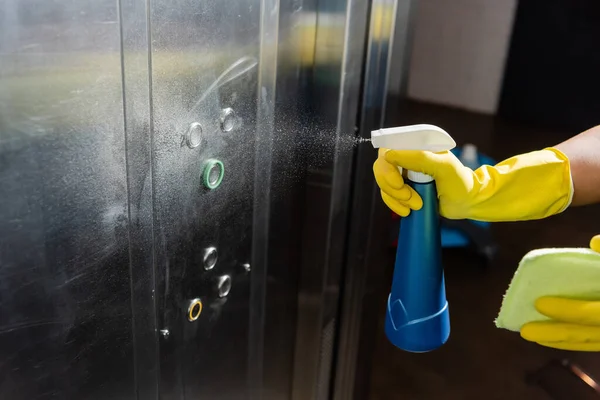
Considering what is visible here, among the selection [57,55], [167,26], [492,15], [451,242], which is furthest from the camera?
[492,15]

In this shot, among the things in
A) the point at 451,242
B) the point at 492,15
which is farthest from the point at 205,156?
the point at 492,15

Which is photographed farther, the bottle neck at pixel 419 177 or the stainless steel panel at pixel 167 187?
the bottle neck at pixel 419 177

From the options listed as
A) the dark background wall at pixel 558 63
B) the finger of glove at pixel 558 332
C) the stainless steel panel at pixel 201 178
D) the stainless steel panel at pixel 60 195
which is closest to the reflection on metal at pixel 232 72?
the stainless steel panel at pixel 201 178

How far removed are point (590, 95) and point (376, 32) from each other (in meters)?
1.57

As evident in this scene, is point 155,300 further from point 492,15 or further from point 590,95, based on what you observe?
point 492,15

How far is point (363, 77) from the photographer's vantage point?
3.59 ft

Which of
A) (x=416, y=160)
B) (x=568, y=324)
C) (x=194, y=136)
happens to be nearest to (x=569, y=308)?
(x=568, y=324)

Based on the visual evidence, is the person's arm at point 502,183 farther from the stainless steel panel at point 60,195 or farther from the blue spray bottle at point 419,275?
the stainless steel panel at point 60,195

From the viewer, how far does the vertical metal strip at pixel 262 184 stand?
0.88m

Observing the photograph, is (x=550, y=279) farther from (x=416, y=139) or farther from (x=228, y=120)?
(x=228, y=120)

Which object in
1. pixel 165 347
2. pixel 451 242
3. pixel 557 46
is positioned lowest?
pixel 451 242

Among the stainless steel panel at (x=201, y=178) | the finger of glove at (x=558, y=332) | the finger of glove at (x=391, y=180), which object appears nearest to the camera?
the stainless steel panel at (x=201, y=178)

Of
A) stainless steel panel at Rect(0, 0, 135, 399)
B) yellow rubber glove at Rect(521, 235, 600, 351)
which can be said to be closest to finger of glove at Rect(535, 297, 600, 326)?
yellow rubber glove at Rect(521, 235, 600, 351)

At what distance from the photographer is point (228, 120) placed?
2.77 feet
